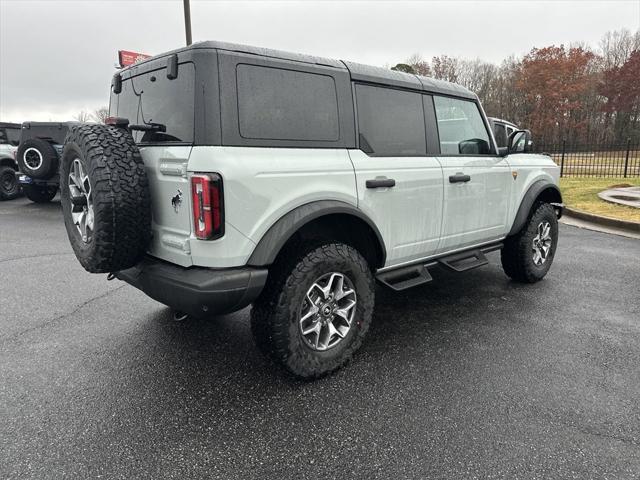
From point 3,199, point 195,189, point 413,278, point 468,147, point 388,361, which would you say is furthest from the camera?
point 3,199

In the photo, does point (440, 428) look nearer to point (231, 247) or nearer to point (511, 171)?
point (231, 247)

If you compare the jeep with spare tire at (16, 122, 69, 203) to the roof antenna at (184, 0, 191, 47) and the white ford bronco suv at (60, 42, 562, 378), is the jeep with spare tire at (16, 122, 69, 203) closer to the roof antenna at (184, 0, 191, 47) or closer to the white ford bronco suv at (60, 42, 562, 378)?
the roof antenna at (184, 0, 191, 47)

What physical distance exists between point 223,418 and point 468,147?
299cm

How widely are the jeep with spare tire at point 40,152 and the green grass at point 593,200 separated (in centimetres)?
1023

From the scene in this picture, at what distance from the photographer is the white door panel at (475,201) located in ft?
11.8

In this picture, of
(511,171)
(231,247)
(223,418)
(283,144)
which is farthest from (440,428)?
(511,171)

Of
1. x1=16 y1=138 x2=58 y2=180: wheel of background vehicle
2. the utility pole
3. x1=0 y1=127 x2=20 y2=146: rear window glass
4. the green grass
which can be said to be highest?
the utility pole

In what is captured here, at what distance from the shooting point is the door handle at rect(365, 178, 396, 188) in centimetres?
293

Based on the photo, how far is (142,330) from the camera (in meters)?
3.56

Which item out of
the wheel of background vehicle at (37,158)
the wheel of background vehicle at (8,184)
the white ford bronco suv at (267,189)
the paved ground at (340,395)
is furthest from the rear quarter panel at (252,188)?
the wheel of background vehicle at (8,184)

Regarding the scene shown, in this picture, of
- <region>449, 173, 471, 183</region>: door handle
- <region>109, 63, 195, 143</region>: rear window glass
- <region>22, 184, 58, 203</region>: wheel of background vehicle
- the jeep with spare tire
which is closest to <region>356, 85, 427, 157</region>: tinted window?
<region>449, 173, 471, 183</region>: door handle

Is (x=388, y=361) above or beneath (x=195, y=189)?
beneath

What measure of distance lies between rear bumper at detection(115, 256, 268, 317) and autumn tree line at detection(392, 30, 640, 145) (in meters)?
43.0

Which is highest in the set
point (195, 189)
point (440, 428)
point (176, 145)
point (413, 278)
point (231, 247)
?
point (176, 145)
